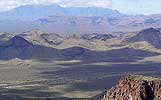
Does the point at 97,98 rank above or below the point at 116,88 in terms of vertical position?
below

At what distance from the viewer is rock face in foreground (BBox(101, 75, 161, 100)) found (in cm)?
12750

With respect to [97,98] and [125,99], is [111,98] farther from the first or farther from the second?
[97,98]

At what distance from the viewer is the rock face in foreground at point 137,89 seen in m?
128

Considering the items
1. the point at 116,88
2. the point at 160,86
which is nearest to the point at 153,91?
the point at 160,86

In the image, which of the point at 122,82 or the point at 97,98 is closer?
the point at 122,82

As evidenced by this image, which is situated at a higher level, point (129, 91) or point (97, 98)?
point (129, 91)

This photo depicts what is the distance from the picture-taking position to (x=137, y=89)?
418 feet

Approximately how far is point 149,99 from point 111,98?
10156mm

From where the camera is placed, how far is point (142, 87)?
127m

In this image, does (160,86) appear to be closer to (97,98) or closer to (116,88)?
(116,88)

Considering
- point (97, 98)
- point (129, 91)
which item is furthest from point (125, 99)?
point (97, 98)

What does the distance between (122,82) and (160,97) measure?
11.0 meters

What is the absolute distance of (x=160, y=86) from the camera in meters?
128

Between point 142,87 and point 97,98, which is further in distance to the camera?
point 97,98
